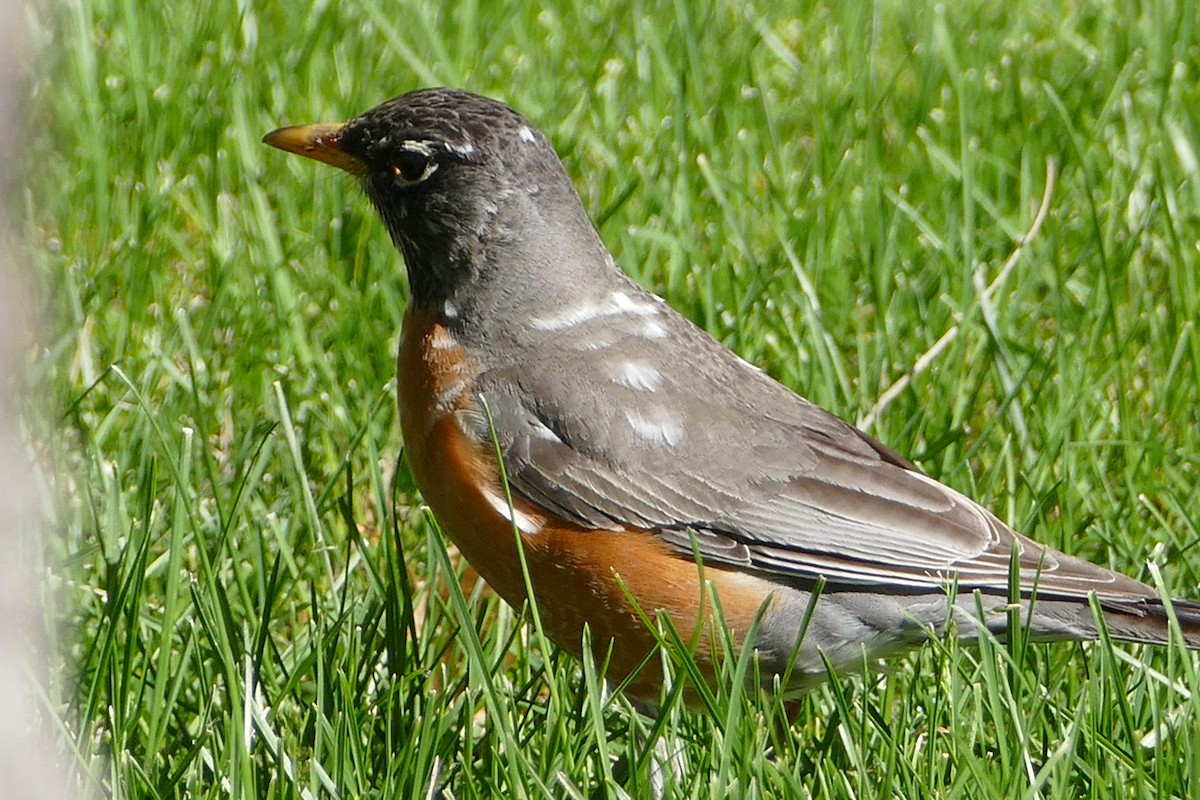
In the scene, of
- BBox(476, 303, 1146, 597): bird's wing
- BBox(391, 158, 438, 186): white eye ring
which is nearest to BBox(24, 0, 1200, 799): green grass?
BBox(476, 303, 1146, 597): bird's wing

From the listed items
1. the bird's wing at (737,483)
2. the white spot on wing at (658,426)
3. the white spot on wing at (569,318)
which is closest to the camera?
the bird's wing at (737,483)

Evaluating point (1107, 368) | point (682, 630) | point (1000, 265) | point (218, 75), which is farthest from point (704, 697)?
point (218, 75)

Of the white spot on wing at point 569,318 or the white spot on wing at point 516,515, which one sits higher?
the white spot on wing at point 569,318

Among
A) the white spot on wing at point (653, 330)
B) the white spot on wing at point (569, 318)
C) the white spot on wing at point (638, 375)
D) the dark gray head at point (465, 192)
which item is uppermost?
the dark gray head at point (465, 192)

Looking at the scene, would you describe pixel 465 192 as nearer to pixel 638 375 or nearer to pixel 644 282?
pixel 638 375

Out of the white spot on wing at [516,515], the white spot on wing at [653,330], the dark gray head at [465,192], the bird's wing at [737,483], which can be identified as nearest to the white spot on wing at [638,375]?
the bird's wing at [737,483]

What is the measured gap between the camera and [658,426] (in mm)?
Answer: 3428

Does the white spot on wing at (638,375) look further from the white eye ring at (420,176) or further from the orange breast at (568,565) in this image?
the white eye ring at (420,176)

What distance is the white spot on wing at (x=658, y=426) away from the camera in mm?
3410

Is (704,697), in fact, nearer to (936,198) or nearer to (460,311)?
(460,311)

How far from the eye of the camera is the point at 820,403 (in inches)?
168

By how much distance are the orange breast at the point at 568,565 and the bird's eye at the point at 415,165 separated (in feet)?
1.75

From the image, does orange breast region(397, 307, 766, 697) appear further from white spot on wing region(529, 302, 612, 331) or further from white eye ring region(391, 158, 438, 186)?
white eye ring region(391, 158, 438, 186)

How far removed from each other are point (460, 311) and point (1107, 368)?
1.83 m
